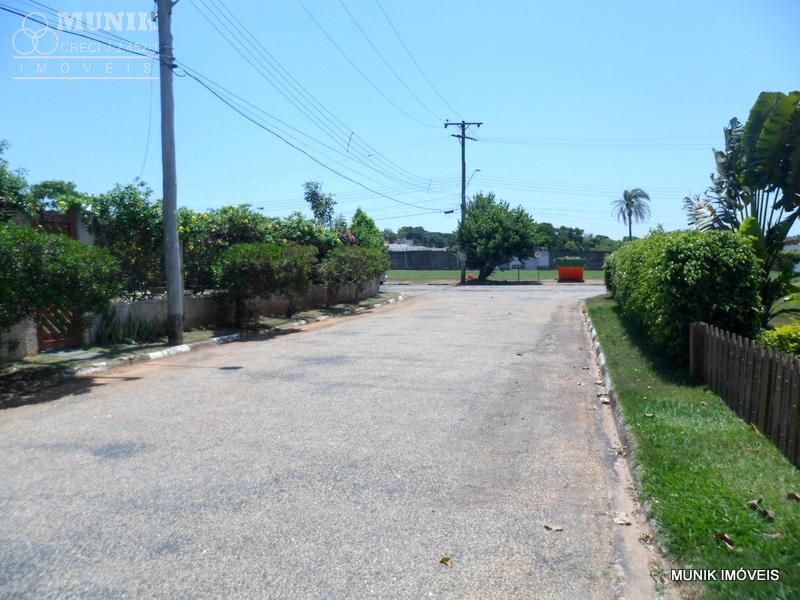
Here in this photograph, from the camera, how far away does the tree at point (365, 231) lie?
32031 millimetres

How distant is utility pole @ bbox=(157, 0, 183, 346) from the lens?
15.0 metres

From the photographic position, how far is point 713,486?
554 cm

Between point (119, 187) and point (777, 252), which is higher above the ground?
point (119, 187)

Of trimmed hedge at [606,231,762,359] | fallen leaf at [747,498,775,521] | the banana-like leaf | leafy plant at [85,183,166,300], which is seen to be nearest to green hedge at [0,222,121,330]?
leafy plant at [85,183,166,300]

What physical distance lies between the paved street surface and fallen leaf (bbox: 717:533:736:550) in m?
0.62

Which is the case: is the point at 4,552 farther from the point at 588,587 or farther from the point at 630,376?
the point at 630,376

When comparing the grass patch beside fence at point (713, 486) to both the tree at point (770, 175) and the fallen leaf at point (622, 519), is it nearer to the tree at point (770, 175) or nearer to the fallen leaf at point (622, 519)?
the fallen leaf at point (622, 519)

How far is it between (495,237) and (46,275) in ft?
141

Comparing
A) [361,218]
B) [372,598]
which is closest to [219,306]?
[372,598]

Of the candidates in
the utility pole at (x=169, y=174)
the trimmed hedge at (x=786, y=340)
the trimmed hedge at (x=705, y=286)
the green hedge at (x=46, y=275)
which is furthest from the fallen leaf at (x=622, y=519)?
the utility pole at (x=169, y=174)

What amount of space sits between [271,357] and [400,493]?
27.6 ft

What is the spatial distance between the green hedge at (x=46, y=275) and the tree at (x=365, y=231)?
19.8 metres

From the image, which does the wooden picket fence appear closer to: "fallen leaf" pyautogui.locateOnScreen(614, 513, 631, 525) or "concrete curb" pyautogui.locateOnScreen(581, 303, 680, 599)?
"concrete curb" pyautogui.locateOnScreen(581, 303, 680, 599)

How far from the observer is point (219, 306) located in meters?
18.8
